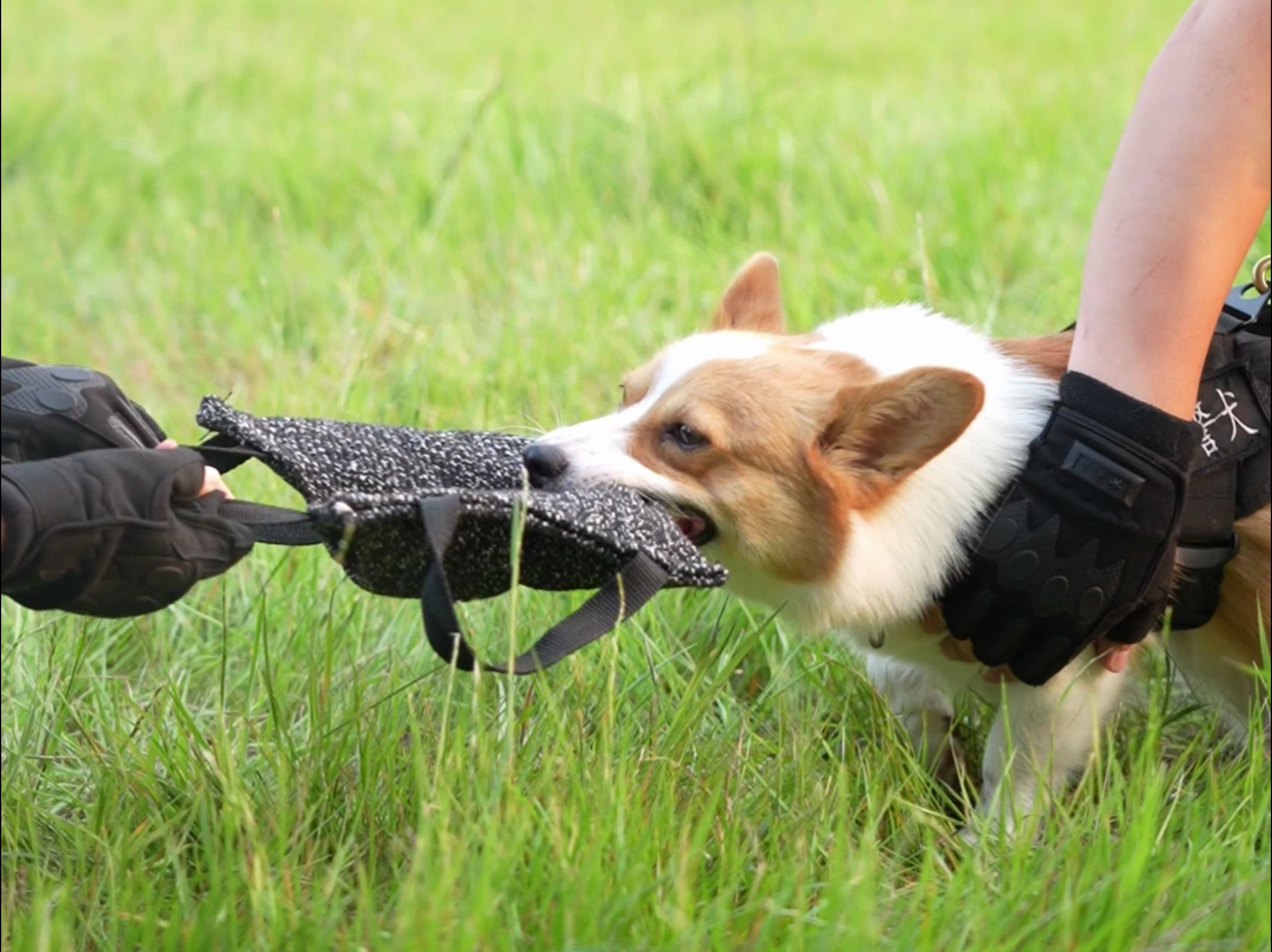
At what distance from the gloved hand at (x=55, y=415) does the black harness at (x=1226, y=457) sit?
1487 mm

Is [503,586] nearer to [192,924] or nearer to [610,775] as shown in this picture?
[610,775]

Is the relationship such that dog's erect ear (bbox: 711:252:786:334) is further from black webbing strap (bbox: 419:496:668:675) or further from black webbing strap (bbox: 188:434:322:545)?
black webbing strap (bbox: 188:434:322:545)

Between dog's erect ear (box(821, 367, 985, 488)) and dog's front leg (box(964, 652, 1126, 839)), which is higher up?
dog's erect ear (box(821, 367, 985, 488))

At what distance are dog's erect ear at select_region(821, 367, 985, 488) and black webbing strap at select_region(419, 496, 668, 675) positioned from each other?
1.54 ft

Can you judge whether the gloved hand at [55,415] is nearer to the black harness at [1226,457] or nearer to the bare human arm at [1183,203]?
the bare human arm at [1183,203]

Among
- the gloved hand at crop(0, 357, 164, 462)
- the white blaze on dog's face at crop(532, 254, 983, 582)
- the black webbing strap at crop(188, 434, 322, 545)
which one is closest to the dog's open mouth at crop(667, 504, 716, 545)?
the white blaze on dog's face at crop(532, 254, 983, 582)

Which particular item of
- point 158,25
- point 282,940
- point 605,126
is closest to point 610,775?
point 282,940

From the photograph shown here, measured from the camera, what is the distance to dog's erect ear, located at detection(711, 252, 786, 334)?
2.77m

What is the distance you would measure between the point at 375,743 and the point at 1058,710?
1057mm

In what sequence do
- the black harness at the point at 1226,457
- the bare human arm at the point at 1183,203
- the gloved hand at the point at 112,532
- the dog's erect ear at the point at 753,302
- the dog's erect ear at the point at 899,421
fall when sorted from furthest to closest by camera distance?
the dog's erect ear at the point at 753,302
the black harness at the point at 1226,457
the dog's erect ear at the point at 899,421
the bare human arm at the point at 1183,203
the gloved hand at the point at 112,532

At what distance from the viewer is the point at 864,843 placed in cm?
192

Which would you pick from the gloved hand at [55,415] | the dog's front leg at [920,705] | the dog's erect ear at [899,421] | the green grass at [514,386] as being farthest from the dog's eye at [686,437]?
the gloved hand at [55,415]

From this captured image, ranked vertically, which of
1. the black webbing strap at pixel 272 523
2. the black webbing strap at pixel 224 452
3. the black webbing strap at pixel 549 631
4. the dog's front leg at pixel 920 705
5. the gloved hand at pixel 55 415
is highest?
the gloved hand at pixel 55 415

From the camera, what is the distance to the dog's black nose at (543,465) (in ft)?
7.54
